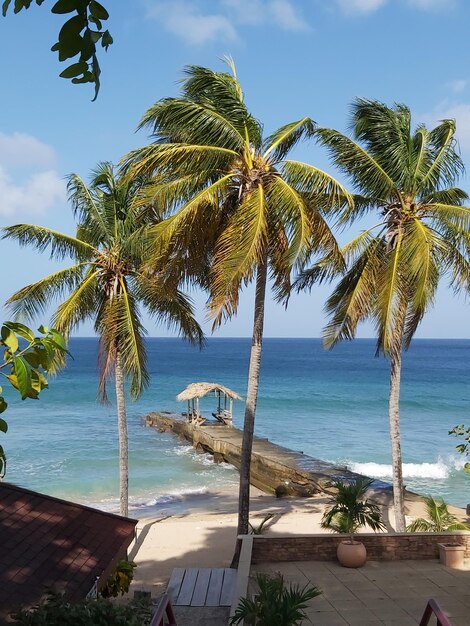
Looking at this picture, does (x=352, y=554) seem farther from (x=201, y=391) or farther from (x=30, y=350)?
(x=201, y=391)

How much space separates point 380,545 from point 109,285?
864 centimetres

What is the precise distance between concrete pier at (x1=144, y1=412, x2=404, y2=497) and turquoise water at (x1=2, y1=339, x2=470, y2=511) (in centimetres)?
93

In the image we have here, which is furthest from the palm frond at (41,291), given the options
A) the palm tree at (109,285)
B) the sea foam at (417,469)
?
the sea foam at (417,469)

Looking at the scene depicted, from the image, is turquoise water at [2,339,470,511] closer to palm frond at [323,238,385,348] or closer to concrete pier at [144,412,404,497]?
concrete pier at [144,412,404,497]

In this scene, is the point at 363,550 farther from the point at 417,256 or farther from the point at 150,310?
the point at 150,310

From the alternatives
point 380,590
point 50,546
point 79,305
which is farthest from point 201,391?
point 50,546

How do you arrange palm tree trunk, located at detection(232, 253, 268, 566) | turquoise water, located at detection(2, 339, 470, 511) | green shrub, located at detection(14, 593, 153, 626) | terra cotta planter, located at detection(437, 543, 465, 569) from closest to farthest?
green shrub, located at detection(14, 593, 153, 626), terra cotta planter, located at detection(437, 543, 465, 569), palm tree trunk, located at detection(232, 253, 268, 566), turquoise water, located at detection(2, 339, 470, 511)

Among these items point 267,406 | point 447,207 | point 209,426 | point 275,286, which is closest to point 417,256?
point 447,207

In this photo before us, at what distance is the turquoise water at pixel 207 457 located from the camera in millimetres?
28000

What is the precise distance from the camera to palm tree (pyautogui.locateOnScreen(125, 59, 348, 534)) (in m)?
12.1

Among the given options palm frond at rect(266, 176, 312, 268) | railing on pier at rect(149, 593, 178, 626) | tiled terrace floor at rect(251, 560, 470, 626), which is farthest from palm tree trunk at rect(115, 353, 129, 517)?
railing on pier at rect(149, 593, 178, 626)

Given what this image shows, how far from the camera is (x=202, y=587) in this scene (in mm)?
11062

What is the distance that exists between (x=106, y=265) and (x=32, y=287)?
1.79 meters

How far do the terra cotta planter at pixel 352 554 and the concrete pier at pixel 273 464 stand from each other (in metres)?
13.4
